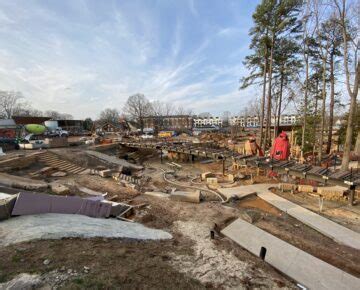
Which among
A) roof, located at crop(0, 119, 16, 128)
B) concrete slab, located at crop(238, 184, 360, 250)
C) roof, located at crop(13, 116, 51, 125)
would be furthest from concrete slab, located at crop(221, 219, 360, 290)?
roof, located at crop(13, 116, 51, 125)

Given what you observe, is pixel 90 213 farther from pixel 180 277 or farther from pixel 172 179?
Answer: pixel 172 179

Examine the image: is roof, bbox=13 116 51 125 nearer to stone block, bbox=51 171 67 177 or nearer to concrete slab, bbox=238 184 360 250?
stone block, bbox=51 171 67 177

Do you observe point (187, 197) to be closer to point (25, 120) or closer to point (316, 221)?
point (316, 221)

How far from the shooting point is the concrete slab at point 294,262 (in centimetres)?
438

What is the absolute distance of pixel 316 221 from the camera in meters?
7.49

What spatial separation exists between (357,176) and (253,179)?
5.39m

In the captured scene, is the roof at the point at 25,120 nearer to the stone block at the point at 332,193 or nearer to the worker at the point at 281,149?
the worker at the point at 281,149

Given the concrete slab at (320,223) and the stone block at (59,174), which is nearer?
the concrete slab at (320,223)

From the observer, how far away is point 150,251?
15.8ft

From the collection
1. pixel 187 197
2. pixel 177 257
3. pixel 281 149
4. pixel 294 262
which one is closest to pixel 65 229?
pixel 177 257

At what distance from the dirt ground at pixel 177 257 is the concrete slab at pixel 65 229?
1.06 feet

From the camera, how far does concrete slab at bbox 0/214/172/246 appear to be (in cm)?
486

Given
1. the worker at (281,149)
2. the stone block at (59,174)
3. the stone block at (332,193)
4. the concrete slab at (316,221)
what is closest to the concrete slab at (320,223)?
the concrete slab at (316,221)

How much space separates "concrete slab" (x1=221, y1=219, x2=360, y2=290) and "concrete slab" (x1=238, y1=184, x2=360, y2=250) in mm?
2016
